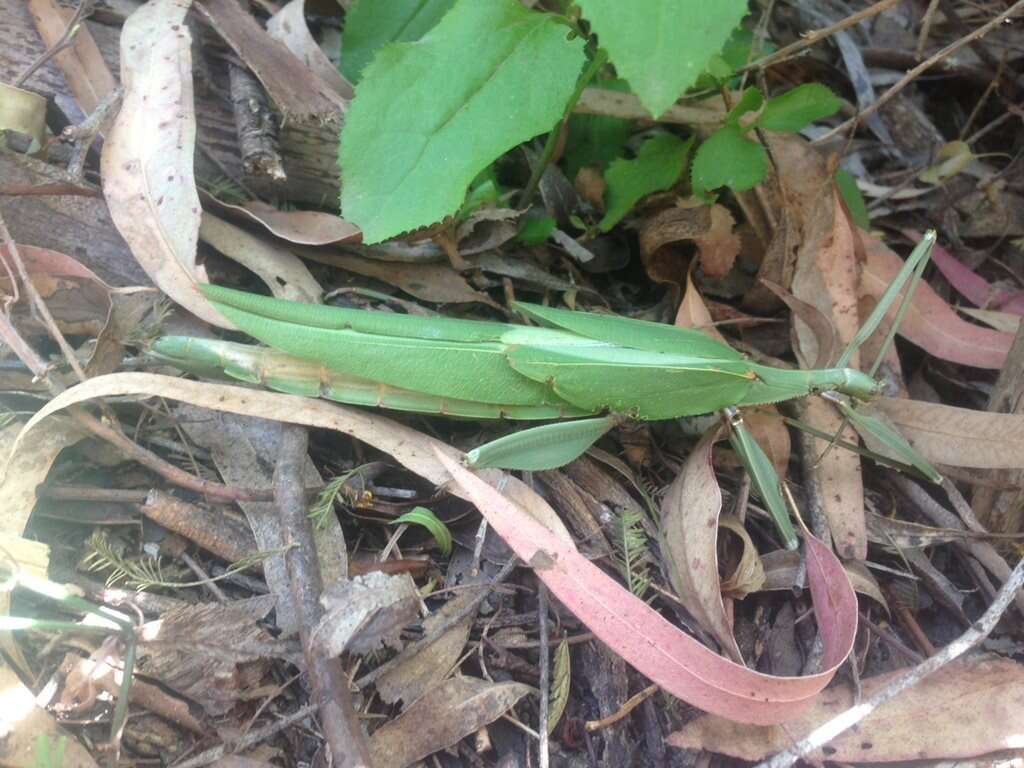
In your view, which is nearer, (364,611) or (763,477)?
(364,611)

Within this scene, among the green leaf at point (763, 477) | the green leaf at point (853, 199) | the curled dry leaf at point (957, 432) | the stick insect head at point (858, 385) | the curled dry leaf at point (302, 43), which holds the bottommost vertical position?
the curled dry leaf at point (957, 432)

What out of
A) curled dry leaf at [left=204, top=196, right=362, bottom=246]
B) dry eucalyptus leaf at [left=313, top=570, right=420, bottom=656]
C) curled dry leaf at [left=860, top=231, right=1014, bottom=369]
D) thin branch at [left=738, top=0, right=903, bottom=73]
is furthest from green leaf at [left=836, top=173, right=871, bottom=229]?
dry eucalyptus leaf at [left=313, top=570, right=420, bottom=656]

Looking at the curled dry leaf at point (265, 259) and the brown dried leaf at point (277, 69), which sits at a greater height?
the brown dried leaf at point (277, 69)

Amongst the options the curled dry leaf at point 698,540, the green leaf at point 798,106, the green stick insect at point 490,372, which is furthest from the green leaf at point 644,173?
the curled dry leaf at point 698,540

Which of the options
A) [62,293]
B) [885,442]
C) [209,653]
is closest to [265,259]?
[62,293]

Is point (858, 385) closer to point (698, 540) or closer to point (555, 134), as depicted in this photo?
point (698, 540)

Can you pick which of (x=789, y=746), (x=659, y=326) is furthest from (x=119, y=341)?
(x=789, y=746)

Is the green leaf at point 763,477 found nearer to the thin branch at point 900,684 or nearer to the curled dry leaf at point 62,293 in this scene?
the thin branch at point 900,684
